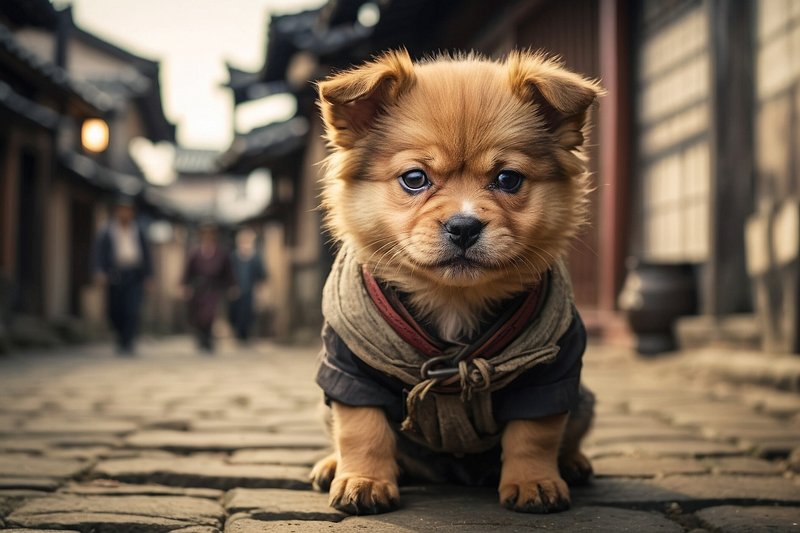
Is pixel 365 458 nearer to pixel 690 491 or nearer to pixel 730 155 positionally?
pixel 690 491

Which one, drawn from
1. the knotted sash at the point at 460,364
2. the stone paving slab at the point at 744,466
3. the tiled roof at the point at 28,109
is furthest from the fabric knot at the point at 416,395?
the tiled roof at the point at 28,109

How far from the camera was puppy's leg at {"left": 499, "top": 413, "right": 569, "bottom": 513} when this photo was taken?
2.49 metres

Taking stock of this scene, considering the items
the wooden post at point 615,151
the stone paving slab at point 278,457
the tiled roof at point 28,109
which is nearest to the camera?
the stone paving slab at point 278,457

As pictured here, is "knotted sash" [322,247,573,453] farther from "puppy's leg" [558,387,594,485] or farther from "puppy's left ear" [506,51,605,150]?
"puppy's left ear" [506,51,605,150]

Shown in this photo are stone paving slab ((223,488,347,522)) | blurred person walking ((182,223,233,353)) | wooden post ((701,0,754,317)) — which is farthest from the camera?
blurred person walking ((182,223,233,353))

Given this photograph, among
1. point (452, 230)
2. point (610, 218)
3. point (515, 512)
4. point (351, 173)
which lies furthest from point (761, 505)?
point (610, 218)

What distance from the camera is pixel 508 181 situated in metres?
2.51

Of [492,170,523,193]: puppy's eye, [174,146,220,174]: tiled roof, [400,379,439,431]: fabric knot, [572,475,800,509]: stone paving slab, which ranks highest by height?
[174,146,220,174]: tiled roof

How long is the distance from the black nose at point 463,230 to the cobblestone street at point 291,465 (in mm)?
776

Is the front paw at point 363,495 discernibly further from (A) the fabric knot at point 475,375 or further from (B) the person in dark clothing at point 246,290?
(B) the person in dark clothing at point 246,290

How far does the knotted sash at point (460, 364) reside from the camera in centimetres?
248

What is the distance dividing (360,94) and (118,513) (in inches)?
55.6

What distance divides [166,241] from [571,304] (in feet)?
106

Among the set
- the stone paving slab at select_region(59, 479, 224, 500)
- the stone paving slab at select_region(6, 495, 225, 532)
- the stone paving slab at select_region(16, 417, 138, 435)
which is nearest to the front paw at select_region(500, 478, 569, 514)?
the stone paving slab at select_region(6, 495, 225, 532)
